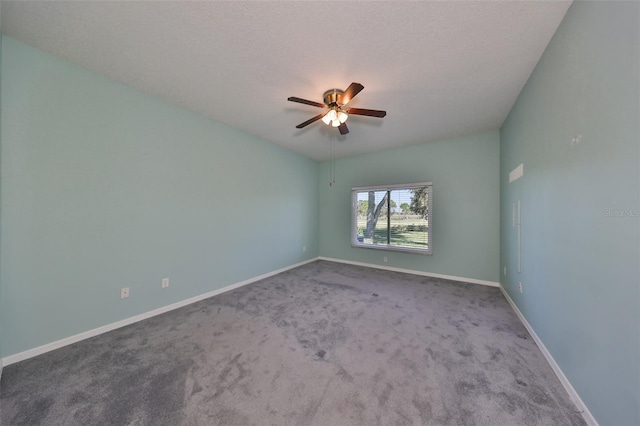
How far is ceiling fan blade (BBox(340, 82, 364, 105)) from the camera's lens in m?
1.87

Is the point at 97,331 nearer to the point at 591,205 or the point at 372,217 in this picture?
the point at 591,205

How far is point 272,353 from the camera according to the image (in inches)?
72.1

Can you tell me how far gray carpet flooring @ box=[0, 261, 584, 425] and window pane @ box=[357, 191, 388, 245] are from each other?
2.16m

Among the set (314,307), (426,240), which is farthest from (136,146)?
(426,240)

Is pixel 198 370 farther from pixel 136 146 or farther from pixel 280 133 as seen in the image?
pixel 280 133

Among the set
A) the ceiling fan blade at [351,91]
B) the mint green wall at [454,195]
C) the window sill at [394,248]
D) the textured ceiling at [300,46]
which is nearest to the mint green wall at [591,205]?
the textured ceiling at [300,46]

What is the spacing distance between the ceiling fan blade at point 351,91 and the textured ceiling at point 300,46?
18 cm

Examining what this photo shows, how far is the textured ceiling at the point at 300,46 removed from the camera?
4.73ft

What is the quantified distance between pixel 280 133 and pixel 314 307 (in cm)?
288

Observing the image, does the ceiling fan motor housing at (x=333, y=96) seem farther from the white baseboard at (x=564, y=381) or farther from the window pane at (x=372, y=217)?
the white baseboard at (x=564, y=381)

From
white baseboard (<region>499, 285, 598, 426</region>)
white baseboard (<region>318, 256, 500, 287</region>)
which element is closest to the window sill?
white baseboard (<region>318, 256, 500, 287</region>)

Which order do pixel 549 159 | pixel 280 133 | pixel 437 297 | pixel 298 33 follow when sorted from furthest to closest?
pixel 280 133, pixel 437 297, pixel 549 159, pixel 298 33

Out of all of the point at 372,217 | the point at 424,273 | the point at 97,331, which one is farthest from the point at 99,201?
the point at 424,273

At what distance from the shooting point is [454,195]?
12.6 feet
